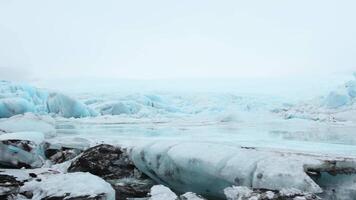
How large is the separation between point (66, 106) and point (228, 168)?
19.6 meters

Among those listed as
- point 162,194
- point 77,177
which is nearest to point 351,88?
point 162,194

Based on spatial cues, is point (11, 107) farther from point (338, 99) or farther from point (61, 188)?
point (61, 188)

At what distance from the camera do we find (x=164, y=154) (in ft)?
11.3

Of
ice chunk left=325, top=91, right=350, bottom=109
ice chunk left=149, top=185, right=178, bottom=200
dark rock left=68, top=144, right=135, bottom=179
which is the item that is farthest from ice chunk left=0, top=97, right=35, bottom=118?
ice chunk left=149, top=185, right=178, bottom=200

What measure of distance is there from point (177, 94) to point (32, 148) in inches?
1226

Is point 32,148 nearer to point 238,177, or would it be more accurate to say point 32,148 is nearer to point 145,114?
point 238,177

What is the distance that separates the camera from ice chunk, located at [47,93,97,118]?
21.4 m

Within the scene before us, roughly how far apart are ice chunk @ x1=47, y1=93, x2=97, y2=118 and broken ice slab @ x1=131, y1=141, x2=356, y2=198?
60.7 ft

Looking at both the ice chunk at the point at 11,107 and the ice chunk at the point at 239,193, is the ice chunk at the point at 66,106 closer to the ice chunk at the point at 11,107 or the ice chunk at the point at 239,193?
the ice chunk at the point at 11,107

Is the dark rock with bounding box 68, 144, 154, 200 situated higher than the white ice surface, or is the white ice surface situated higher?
the white ice surface

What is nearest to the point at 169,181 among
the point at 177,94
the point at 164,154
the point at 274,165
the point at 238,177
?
the point at 164,154

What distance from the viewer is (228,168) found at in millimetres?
2875

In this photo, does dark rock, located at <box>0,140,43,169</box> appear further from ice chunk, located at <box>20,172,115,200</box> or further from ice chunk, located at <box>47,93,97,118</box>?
ice chunk, located at <box>47,93,97,118</box>

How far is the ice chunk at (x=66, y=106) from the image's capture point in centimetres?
2141
